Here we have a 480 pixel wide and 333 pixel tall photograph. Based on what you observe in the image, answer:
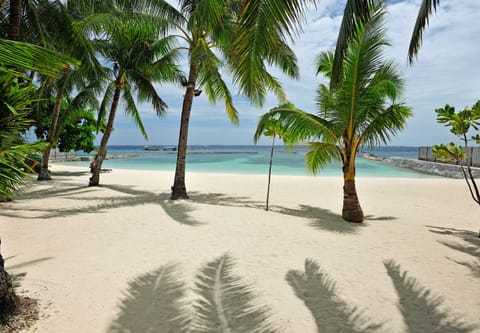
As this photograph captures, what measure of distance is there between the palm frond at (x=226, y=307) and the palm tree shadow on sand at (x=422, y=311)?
137cm

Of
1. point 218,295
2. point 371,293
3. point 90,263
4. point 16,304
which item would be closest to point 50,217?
point 90,263

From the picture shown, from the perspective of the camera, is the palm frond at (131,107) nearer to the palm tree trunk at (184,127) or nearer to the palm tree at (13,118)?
the palm tree trunk at (184,127)

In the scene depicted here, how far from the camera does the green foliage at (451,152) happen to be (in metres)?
5.93

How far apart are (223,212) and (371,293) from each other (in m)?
4.30

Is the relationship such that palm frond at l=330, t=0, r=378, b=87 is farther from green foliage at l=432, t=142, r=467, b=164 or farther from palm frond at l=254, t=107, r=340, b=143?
green foliage at l=432, t=142, r=467, b=164

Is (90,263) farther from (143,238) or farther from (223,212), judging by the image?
(223,212)

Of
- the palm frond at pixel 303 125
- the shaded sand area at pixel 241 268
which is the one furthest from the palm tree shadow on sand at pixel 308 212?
the palm frond at pixel 303 125

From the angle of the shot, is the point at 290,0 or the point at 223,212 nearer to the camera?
the point at 290,0

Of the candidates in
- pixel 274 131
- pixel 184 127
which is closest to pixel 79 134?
pixel 184 127

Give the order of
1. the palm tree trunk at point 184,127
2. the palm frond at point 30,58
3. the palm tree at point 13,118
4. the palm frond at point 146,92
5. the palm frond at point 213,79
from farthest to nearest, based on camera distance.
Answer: the palm frond at point 146,92, the palm tree trunk at point 184,127, the palm frond at point 213,79, the palm tree at point 13,118, the palm frond at point 30,58

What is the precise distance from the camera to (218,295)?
9.87ft

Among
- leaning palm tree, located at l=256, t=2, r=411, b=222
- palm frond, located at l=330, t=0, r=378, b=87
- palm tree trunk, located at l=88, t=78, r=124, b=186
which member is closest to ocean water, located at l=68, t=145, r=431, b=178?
leaning palm tree, located at l=256, t=2, r=411, b=222

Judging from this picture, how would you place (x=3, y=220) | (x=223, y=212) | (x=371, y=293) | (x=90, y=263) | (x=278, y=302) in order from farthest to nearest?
(x=223, y=212) → (x=3, y=220) → (x=90, y=263) → (x=371, y=293) → (x=278, y=302)

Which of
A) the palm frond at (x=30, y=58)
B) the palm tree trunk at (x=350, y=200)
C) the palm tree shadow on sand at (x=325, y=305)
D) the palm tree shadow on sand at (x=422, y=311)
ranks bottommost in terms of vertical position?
the palm tree shadow on sand at (x=325, y=305)
